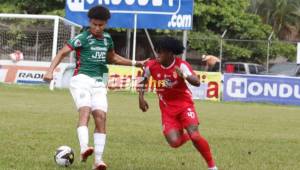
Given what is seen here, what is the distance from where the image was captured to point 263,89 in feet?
96.9

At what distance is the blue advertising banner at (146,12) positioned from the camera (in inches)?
1286

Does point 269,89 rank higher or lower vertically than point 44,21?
lower

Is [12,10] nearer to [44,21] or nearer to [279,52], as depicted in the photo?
[44,21]

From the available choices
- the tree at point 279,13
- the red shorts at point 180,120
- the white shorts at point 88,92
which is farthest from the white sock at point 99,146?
the tree at point 279,13

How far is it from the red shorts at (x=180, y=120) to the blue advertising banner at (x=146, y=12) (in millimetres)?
23995

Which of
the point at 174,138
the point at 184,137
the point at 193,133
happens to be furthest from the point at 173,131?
the point at 193,133

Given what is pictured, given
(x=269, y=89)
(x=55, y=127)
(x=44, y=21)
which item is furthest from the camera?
(x=44, y=21)

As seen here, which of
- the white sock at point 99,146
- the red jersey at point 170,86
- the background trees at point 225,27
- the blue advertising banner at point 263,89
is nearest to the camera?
the white sock at point 99,146

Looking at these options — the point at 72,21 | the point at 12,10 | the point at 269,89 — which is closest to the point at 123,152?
the point at 269,89

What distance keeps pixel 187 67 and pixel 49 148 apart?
9.71 feet

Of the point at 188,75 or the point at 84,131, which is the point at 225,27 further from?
the point at 84,131

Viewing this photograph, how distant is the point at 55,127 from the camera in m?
14.1

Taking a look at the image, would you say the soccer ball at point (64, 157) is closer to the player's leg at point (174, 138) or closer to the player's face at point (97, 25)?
the player's leg at point (174, 138)

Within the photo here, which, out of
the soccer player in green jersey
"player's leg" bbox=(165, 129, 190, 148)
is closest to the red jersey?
"player's leg" bbox=(165, 129, 190, 148)
